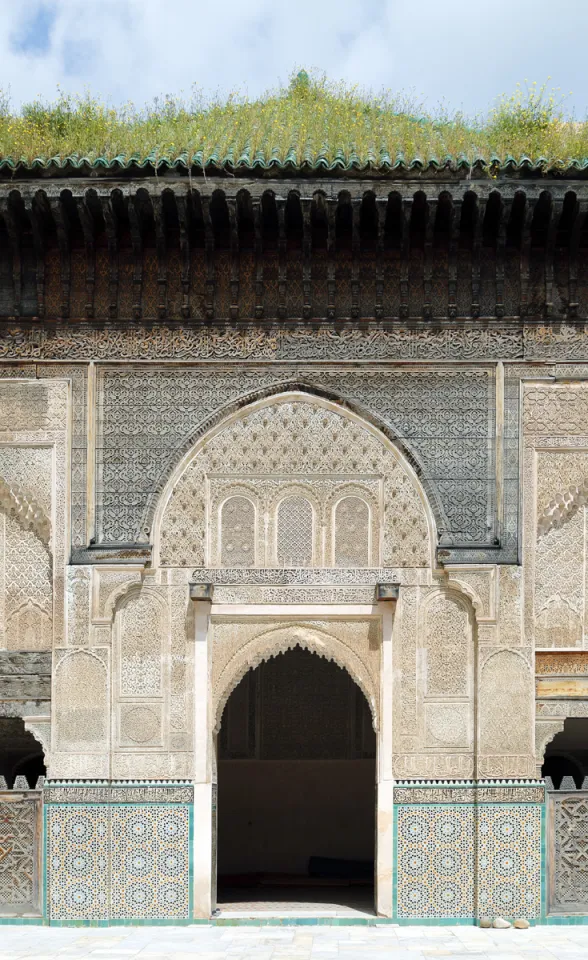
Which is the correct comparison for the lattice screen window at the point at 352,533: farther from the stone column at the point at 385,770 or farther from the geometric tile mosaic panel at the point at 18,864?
the geometric tile mosaic panel at the point at 18,864

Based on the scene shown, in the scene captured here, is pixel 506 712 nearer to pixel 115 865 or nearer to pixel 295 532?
pixel 295 532

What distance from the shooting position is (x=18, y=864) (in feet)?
21.5

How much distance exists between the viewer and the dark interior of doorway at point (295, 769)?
31.9ft

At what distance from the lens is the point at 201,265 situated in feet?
23.0

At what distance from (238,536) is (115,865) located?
84.1 inches

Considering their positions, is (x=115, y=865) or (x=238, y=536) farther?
(x=238, y=536)

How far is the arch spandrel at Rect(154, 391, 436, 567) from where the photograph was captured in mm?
6832

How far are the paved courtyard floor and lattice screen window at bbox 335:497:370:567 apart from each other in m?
2.21

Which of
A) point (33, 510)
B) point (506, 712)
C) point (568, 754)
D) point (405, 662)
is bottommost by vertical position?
point (568, 754)

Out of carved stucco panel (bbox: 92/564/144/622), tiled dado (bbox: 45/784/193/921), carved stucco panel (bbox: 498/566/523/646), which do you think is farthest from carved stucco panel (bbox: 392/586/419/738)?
carved stucco panel (bbox: 92/564/144/622)

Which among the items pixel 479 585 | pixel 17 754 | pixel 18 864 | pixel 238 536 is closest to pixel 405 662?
pixel 479 585

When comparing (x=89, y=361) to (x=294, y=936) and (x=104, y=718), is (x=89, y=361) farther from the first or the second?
(x=294, y=936)

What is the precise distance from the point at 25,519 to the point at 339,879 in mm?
4444

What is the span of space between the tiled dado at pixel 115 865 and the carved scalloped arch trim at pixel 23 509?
1701 mm
